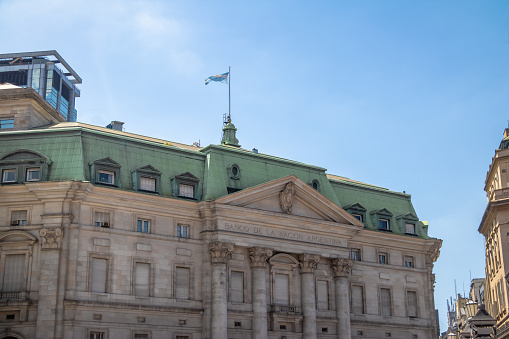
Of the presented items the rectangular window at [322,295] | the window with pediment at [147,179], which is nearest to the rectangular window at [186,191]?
the window with pediment at [147,179]

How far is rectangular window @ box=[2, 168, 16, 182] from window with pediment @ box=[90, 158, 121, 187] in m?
6.24

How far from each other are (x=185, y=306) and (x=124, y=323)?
18.3 ft

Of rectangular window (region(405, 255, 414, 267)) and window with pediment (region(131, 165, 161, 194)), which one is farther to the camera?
rectangular window (region(405, 255, 414, 267))

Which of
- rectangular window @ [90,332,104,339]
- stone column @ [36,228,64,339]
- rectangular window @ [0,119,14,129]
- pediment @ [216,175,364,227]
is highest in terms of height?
rectangular window @ [0,119,14,129]

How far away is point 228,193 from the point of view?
6775cm

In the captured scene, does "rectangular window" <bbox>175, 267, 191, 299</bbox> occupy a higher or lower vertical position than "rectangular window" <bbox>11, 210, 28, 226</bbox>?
lower

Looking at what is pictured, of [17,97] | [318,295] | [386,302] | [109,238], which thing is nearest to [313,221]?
[318,295]

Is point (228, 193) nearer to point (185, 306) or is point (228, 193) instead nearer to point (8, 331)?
point (185, 306)

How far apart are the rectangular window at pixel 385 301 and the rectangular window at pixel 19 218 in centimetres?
3540

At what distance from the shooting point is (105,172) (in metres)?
62.9

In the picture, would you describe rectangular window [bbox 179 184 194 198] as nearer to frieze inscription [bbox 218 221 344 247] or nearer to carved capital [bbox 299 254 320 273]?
frieze inscription [bbox 218 221 344 247]

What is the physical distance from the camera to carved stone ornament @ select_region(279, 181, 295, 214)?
6894 centimetres

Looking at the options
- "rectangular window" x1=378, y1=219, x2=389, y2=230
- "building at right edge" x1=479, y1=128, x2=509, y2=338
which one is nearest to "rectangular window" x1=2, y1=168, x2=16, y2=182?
"rectangular window" x1=378, y1=219, x2=389, y2=230

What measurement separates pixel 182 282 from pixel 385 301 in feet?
75.2
